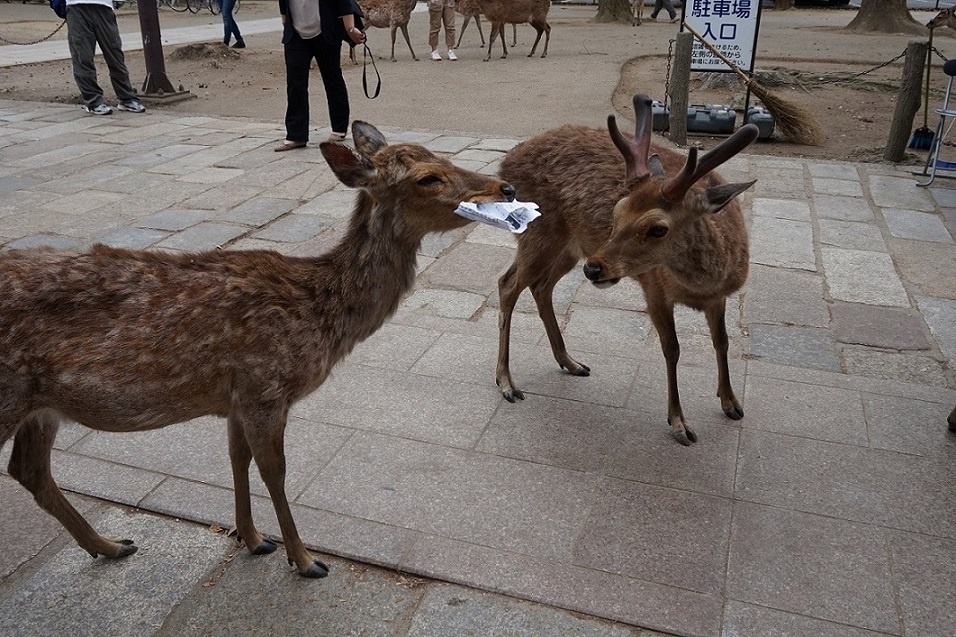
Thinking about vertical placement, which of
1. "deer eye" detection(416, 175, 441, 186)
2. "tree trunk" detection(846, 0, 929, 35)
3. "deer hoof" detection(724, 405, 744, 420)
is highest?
"tree trunk" detection(846, 0, 929, 35)

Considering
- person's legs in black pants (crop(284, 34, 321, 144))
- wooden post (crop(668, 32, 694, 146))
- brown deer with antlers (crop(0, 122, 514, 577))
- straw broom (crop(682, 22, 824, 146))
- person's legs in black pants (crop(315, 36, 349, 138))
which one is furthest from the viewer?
straw broom (crop(682, 22, 824, 146))

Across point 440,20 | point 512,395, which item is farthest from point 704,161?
point 440,20

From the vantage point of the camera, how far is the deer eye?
2801 millimetres

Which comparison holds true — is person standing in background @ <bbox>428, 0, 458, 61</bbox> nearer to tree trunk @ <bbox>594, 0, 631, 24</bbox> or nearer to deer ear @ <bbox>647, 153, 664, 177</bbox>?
tree trunk @ <bbox>594, 0, 631, 24</bbox>

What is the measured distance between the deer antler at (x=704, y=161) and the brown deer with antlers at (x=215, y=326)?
33.1 inches

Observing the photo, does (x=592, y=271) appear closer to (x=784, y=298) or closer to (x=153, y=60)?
(x=784, y=298)

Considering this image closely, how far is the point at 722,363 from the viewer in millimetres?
3768

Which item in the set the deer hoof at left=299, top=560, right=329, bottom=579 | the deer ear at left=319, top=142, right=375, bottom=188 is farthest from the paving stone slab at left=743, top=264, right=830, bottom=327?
the deer hoof at left=299, top=560, right=329, bottom=579

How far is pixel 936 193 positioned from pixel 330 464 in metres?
6.44

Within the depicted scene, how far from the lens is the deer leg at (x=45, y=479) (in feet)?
8.70

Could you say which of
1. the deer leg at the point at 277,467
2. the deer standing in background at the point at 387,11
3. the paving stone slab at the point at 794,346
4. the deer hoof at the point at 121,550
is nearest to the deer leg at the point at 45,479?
the deer hoof at the point at 121,550

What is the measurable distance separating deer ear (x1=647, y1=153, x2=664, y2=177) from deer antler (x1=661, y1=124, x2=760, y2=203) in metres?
0.26

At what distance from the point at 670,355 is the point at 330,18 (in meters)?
6.10

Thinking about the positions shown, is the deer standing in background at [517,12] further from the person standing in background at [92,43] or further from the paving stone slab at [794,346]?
the paving stone slab at [794,346]
